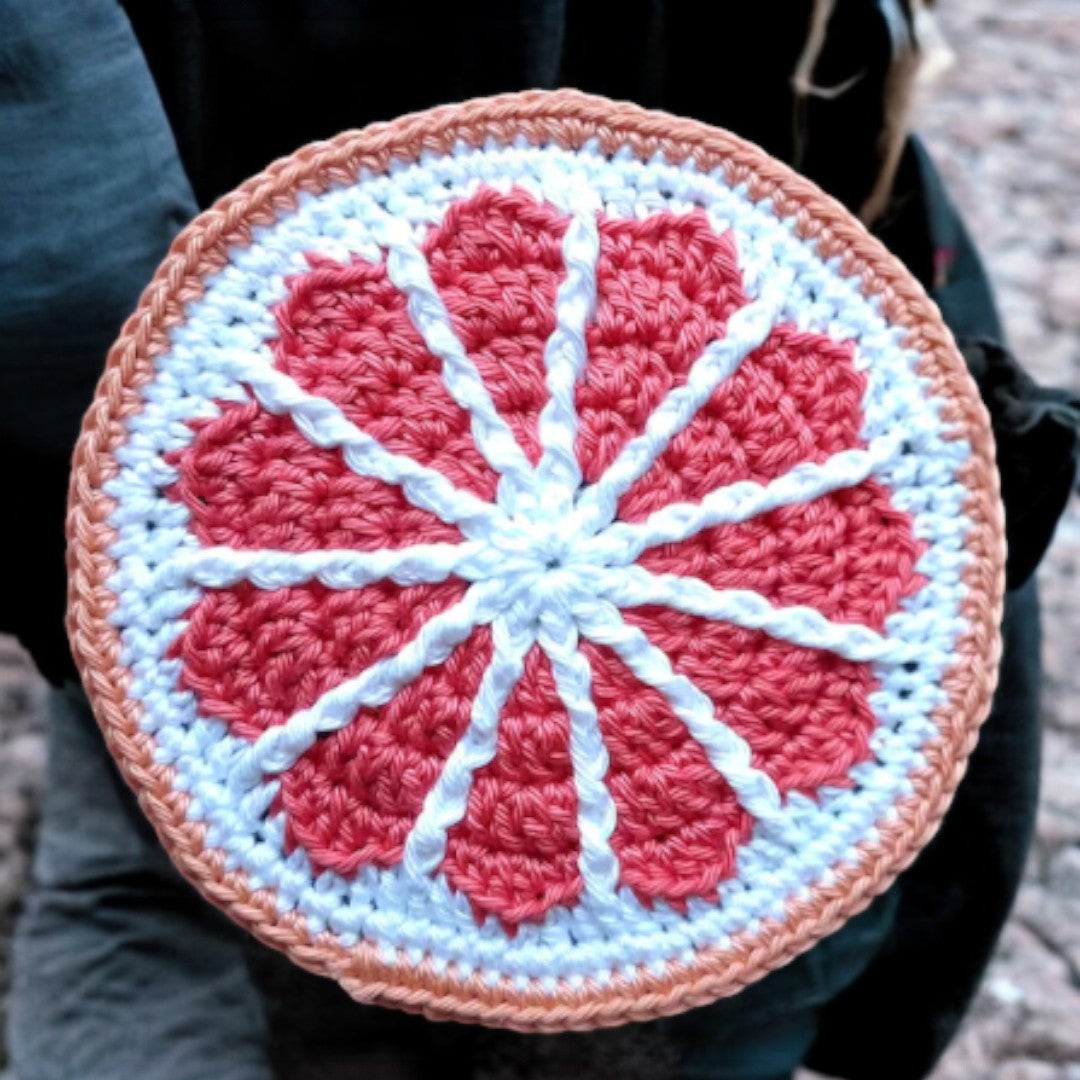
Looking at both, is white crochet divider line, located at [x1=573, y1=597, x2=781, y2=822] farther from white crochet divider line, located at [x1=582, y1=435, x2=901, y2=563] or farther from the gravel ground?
the gravel ground

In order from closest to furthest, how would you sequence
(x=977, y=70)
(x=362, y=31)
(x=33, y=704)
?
(x=362, y=31) < (x=33, y=704) < (x=977, y=70)

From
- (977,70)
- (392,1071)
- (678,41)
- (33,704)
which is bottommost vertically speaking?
(33,704)

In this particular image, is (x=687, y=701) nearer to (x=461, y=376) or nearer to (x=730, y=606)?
(x=730, y=606)

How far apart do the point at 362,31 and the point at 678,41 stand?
193 millimetres

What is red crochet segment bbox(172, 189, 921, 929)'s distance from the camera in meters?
0.47

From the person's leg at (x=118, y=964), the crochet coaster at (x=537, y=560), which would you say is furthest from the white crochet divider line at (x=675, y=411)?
the person's leg at (x=118, y=964)

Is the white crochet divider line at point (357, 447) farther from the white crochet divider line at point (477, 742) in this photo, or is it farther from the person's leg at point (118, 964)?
the person's leg at point (118, 964)

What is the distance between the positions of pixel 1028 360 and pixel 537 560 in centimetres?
111

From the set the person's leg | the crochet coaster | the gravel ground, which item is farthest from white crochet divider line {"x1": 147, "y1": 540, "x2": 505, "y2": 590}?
the gravel ground

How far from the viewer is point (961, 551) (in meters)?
0.49

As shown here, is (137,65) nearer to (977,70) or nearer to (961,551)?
(961,551)

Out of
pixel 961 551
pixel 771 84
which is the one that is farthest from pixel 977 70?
pixel 961 551

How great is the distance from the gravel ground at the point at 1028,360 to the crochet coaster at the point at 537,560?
0.72 metres

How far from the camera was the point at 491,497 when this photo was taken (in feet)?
1.56
